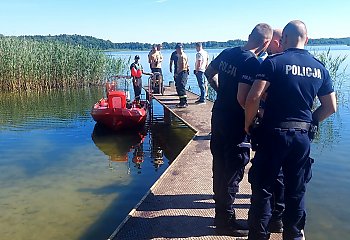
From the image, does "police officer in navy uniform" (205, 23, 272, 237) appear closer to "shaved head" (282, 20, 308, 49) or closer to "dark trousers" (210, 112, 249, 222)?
"dark trousers" (210, 112, 249, 222)

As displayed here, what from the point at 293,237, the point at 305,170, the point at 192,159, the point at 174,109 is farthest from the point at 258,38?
the point at 174,109

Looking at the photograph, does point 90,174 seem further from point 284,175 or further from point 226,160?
point 284,175

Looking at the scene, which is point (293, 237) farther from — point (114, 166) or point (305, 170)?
point (114, 166)

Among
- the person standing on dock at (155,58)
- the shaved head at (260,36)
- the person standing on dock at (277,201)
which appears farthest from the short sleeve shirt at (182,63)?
the shaved head at (260,36)

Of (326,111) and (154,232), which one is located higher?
(326,111)

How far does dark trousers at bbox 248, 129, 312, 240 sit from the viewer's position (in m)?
2.65

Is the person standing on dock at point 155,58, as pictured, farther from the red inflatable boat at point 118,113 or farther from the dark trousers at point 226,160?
the dark trousers at point 226,160

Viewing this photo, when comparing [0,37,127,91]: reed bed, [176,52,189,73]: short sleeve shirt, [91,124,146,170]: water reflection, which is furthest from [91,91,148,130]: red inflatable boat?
[0,37,127,91]: reed bed

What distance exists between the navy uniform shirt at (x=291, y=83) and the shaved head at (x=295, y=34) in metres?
0.05

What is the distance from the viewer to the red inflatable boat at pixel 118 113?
358 inches

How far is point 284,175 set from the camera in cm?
279

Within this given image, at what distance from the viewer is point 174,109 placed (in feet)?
32.8

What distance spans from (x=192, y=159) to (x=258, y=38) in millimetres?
2905

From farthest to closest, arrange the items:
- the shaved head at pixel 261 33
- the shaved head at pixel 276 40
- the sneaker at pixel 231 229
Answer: the shaved head at pixel 276 40, the sneaker at pixel 231 229, the shaved head at pixel 261 33
